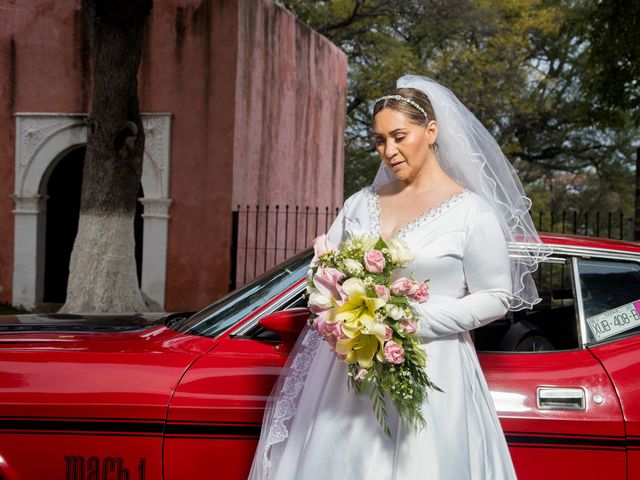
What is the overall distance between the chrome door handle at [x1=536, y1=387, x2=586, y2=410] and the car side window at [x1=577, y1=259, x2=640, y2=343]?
31cm

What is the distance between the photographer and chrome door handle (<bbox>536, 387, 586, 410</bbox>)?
9.14 ft

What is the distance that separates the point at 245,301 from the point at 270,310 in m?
0.23

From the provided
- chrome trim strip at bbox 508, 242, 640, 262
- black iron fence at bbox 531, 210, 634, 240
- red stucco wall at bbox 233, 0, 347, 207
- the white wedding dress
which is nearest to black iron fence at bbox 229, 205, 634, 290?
red stucco wall at bbox 233, 0, 347, 207

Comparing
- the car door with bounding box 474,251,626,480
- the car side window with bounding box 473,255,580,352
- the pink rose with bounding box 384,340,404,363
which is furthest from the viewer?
the car side window with bounding box 473,255,580,352

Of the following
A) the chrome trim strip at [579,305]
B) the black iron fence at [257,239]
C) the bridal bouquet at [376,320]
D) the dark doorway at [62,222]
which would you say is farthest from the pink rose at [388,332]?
the dark doorway at [62,222]

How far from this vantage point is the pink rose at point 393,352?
219 cm

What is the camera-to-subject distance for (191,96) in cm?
1200

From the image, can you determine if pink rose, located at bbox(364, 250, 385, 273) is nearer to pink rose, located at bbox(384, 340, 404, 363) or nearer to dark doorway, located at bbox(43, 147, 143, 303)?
pink rose, located at bbox(384, 340, 404, 363)

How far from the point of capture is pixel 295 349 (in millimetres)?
2742

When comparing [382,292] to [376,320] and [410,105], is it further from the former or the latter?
[410,105]

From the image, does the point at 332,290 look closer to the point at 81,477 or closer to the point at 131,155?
the point at 81,477

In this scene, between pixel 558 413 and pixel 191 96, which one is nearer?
pixel 558 413

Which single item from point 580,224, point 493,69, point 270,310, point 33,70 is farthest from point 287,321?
point 580,224

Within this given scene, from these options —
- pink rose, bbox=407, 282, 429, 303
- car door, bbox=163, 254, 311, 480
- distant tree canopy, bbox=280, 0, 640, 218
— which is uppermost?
distant tree canopy, bbox=280, 0, 640, 218
